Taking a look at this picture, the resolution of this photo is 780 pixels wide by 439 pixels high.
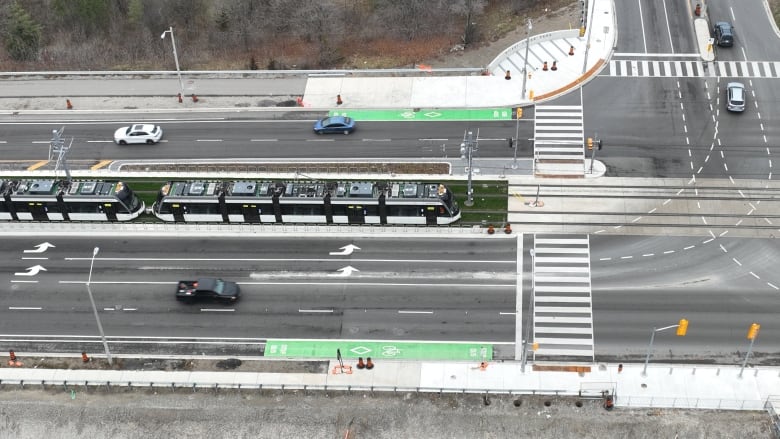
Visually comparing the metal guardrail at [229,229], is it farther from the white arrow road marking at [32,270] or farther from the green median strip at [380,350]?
the green median strip at [380,350]

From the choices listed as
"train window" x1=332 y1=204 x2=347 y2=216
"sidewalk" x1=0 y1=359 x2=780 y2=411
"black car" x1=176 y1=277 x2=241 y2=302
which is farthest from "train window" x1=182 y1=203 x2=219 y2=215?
"sidewalk" x1=0 y1=359 x2=780 y2=411

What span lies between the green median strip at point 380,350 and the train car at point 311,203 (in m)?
12.4

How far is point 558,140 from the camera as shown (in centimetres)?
7775

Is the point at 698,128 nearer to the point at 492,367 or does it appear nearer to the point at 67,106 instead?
the point at 492,367

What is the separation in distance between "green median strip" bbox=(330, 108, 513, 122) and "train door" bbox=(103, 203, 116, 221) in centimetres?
2298

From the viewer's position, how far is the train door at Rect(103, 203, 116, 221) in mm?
70631

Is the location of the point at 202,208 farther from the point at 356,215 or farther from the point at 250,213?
the point at 356,215

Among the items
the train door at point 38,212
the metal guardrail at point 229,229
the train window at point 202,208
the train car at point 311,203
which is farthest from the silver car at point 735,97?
the train door at point 38,212

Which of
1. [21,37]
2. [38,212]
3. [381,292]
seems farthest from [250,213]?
[21,37]

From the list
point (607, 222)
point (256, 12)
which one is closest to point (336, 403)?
point (607, 222)

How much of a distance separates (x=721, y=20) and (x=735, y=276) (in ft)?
126

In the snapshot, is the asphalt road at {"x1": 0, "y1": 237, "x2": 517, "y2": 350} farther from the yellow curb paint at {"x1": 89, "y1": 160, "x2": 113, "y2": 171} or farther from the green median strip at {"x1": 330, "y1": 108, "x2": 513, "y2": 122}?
the green median strip at {"x1": 330, "y1": 108, "x2": 513, "y2": 122}

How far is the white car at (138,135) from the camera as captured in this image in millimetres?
81000

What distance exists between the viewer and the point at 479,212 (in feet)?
233
